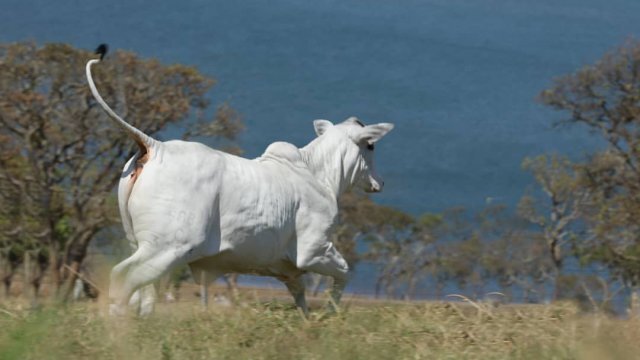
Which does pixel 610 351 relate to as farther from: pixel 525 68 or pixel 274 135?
pixel 525 68

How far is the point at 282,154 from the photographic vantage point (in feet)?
30.2

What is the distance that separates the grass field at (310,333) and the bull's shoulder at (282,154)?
5.60ft

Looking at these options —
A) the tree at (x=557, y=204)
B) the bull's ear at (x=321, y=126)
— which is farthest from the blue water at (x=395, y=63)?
the bull's ear at (x=321, y=126)

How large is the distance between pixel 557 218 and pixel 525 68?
86985mm

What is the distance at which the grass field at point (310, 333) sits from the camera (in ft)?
19.1

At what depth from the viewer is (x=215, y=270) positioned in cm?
841

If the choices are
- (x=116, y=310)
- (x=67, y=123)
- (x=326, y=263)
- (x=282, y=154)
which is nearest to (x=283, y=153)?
(x=282, y=154)

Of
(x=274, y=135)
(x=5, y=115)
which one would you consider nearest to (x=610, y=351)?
(x=5, y=115)

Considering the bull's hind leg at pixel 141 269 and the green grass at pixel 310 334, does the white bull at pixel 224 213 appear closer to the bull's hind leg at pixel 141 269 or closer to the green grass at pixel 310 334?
the bull's hind leg at pixel 141 269

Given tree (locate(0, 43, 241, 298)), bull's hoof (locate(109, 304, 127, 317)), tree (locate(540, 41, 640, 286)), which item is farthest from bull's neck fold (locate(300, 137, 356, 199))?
tree (locate(540, 41, 640, 286))

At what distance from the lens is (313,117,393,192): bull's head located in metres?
9.88

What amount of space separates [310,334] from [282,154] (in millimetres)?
2827

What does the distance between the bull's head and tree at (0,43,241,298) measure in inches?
581

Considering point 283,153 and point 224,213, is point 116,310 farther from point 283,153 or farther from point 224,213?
point 283,153
